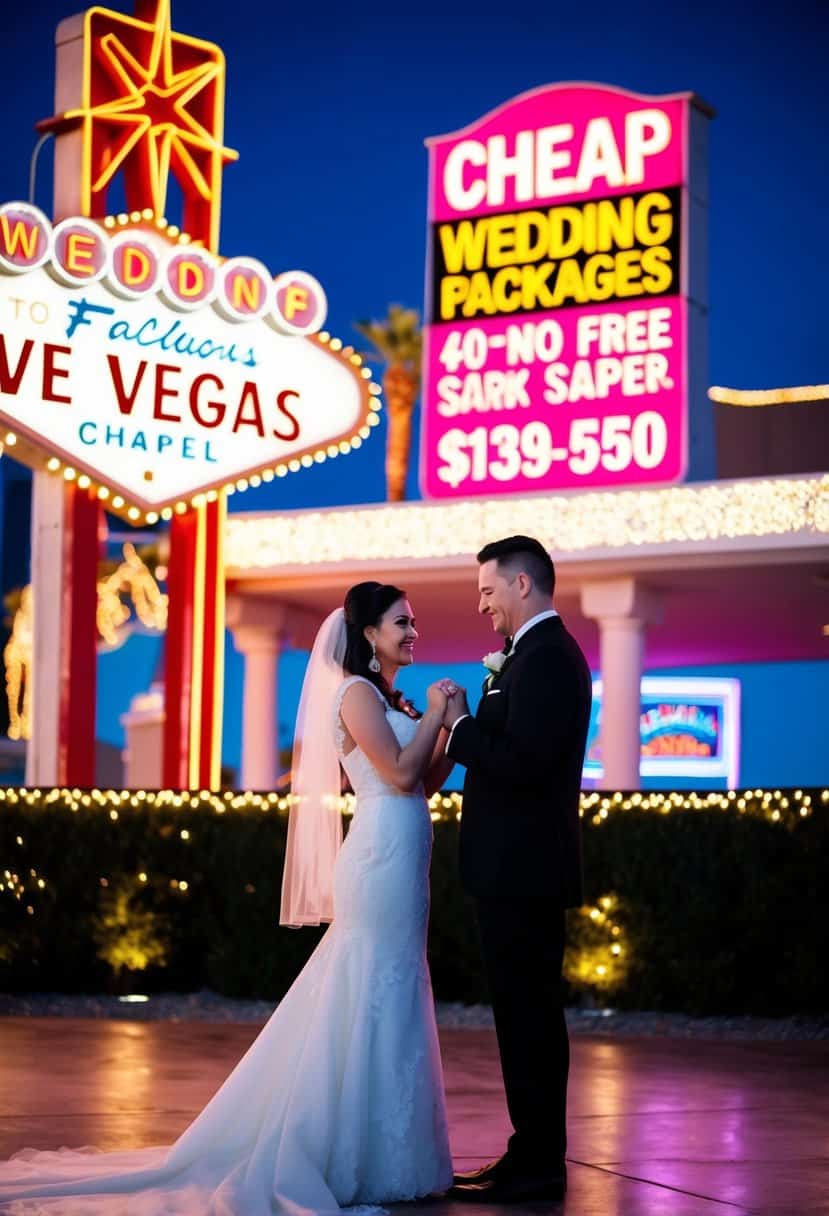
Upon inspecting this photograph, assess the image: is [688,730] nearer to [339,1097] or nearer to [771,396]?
[771,396]

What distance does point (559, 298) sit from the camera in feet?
73.8

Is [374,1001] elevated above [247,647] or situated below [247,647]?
below

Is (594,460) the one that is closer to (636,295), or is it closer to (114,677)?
(636,295)

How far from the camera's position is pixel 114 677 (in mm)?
100062

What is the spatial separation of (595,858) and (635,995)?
34.3 inches

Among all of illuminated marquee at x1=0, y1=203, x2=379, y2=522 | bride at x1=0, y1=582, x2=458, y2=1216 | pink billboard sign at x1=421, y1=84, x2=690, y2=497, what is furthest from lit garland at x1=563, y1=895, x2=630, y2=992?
pink billboard sign at x1=421, y1=84, x2=690, y2=497

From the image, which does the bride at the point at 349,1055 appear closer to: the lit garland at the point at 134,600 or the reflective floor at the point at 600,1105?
the reflective floor at the point at 600,1105

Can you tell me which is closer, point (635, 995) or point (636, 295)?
point (635, 995)

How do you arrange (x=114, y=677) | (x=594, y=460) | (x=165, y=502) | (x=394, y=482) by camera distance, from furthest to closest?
(x=114, y=677) < (x=394, y=482) < (x=594, y=460) < (x=165, y=502)

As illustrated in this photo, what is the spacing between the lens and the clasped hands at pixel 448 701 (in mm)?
6617

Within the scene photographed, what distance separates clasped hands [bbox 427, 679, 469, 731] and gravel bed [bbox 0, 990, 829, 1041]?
5.53 metres

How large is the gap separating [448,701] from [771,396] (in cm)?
2172

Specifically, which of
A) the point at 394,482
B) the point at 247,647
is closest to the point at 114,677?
the point at 394,482

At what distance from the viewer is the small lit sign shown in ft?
114
